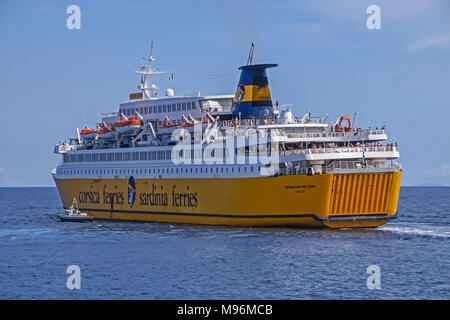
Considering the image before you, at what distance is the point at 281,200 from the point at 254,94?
12.1 m

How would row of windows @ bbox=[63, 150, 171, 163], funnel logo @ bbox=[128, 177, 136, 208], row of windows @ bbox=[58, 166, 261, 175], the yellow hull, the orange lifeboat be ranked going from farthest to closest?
the orange lifeboat → funnel logo @ bbox=[128, 177, 136, 208] → row of windows @ bbox=[63, 150, 171, 163] → row of windows @ bbox=[58, 166, 261, 175] → the yellow hull

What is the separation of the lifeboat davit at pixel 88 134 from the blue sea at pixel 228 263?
18998 mm

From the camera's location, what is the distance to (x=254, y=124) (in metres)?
56.5

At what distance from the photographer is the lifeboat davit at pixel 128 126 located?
66188 millimetres

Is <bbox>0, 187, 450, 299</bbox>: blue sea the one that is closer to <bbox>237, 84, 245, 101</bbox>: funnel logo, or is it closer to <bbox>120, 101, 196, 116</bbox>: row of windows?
<bbox>237, 84, 245, 101</bbox>: funnel logo

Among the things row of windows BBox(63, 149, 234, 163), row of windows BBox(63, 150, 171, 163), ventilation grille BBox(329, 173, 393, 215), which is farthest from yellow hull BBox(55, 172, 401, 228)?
row of windows BBox(63, 150, 171, 163)

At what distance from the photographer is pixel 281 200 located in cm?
4903

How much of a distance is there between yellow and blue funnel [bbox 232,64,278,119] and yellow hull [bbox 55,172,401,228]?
22.6 feet

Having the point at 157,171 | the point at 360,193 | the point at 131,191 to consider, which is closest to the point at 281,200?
the point at 360,193

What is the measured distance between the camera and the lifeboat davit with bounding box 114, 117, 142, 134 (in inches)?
2606

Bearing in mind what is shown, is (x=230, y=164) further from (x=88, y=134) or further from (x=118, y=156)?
(x=88, y=134)

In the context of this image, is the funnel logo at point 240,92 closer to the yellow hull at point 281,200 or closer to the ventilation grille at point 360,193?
the yellow hull at point 281,200

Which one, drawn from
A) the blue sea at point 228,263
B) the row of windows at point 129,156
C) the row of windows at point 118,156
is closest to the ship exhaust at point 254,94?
the row of windows at point 129,156
